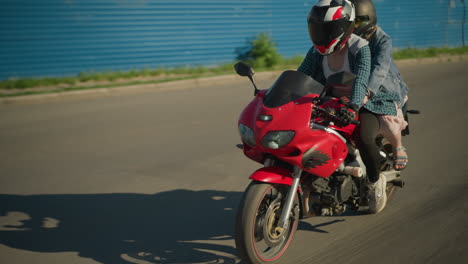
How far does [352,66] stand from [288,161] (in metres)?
1.18

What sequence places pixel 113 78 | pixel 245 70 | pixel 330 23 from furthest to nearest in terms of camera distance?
1. pixel 113 78
2. pixel 245 70
3. pixel 330 23

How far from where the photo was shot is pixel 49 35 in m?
12.6

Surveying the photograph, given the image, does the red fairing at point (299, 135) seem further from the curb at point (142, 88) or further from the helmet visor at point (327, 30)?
the curb at point (142, 88)

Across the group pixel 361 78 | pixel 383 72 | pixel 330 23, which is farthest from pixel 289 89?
pixel 383 72

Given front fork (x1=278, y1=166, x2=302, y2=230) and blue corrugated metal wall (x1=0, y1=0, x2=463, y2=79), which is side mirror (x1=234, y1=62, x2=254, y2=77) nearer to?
front fork (x1=278, y1=166, x2=302, y2=230)

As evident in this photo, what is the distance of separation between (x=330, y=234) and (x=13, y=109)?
25.9 ft

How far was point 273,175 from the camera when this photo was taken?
326 cm

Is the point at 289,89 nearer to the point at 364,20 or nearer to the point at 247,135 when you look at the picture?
the point at 247,135

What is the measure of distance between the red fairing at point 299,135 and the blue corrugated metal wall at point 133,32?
10560mm

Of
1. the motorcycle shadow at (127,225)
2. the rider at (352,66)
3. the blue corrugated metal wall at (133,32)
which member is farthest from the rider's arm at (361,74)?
the blue corrugated metal wall at (133,32)

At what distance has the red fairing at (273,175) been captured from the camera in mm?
3213

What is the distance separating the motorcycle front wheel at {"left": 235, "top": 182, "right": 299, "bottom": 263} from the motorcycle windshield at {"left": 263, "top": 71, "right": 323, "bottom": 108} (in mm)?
576

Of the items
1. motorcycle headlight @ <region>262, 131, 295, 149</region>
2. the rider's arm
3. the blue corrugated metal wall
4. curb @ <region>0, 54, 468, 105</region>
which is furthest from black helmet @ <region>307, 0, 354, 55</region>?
the blue corrugated metal wall

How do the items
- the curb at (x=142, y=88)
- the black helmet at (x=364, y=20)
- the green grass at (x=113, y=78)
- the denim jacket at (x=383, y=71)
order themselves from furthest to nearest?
the green grass at (x=113, y=78)
the curb at (x=142, y=88)
the black helmet at (x=364, y=20)
the denim jacket at (x=383, y=71)
